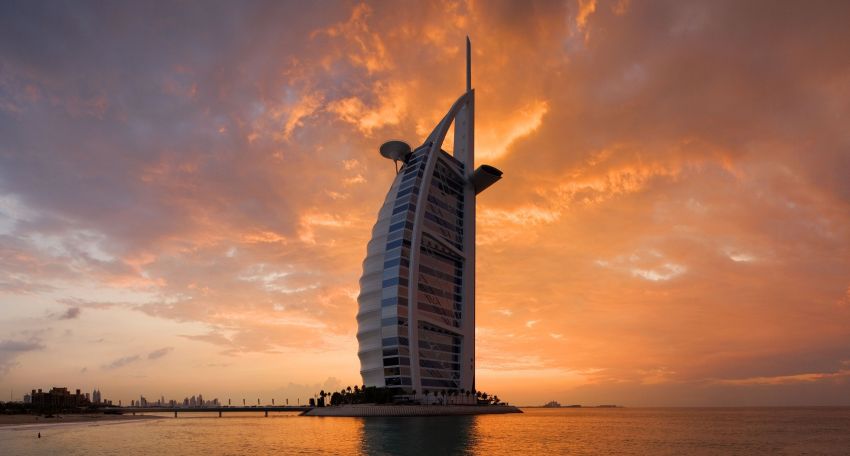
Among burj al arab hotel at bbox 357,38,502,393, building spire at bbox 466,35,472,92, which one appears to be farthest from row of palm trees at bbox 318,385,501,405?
building spire at bbox 466,35,472,92

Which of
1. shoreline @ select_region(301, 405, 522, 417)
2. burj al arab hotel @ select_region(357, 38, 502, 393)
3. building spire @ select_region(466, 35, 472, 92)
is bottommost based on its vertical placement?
shoreline @ select_region(301, 405, 522, 417)

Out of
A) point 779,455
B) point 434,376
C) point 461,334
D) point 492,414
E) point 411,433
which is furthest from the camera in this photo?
point 492,414

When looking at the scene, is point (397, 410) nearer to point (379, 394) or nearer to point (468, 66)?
point (379, 394)

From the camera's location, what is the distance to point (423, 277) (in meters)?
146

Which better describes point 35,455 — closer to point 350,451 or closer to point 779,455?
point 350,451

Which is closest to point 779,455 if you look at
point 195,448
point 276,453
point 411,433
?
point 411,433

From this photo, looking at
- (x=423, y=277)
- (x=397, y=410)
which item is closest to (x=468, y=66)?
(x=423, y=277)

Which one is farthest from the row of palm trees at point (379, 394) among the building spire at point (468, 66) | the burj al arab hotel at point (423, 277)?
the building spire at point (468, 66)

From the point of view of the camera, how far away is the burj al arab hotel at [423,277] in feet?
443

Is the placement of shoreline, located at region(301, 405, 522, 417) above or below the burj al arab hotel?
below

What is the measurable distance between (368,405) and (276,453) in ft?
208

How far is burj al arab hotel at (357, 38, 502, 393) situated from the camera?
135125 millimetres

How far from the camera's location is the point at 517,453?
6775 centimetres

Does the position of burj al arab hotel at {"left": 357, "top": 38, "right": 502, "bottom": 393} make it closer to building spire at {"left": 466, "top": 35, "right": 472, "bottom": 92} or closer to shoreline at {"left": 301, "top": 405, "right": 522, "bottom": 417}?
shoreline at {"left": 301, "top": 405, "right": 522, "bottom": 417}
